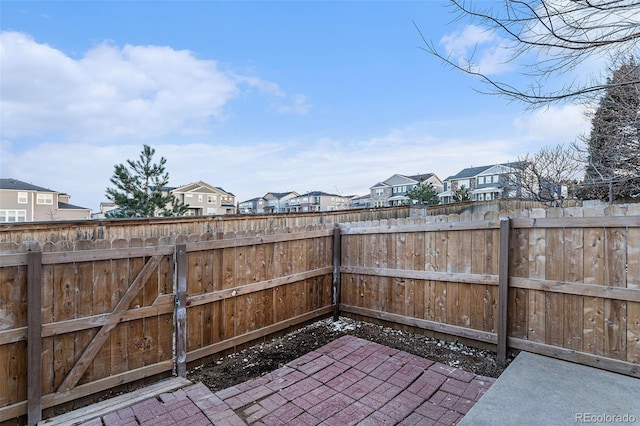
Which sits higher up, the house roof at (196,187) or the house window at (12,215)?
the house roof at (196,187)

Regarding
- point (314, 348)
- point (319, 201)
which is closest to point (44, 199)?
point (319, 201)

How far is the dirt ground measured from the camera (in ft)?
10.2

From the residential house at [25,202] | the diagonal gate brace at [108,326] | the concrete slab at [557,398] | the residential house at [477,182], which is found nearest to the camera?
the concrete slab at [557,398]

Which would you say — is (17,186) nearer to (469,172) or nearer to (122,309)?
(122,309)

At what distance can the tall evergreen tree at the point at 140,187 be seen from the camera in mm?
13117

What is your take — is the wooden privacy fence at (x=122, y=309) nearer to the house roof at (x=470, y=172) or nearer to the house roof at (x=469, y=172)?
the house roof at (x=470, y=172)

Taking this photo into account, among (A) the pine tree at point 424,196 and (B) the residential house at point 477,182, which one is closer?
(A) the pine tree at point 424,196

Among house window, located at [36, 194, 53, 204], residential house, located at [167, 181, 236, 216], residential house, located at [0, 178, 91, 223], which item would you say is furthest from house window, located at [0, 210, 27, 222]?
residential house, located at [167, 181, 236, 216]

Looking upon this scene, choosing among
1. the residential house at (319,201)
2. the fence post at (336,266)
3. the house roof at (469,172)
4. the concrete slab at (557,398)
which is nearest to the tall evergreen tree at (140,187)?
the fence post at (336,266)

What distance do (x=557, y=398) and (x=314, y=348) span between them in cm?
237

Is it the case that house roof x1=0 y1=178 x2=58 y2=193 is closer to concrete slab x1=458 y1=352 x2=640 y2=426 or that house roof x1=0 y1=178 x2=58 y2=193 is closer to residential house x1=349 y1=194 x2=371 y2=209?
residential house x1=349 y1=194 x2=371 y2=209

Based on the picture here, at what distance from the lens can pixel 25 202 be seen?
24141 millimetres

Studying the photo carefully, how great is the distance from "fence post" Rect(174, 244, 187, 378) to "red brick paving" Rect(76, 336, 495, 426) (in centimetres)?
33

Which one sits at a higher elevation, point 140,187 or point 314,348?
point 140,187
